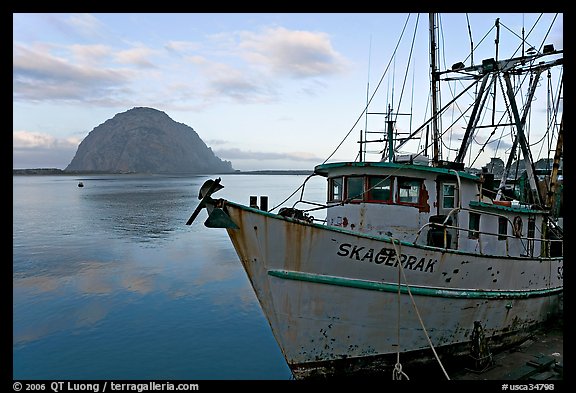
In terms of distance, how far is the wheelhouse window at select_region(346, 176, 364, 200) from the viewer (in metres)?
9.79

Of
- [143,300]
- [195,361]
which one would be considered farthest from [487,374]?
[143,300]

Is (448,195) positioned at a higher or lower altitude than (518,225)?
higher

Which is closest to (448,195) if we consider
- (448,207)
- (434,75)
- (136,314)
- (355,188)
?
(448,207)

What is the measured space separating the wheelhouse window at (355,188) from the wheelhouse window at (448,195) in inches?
85.2

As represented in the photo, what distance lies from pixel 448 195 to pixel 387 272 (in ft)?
10.8

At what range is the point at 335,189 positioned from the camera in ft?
34.1

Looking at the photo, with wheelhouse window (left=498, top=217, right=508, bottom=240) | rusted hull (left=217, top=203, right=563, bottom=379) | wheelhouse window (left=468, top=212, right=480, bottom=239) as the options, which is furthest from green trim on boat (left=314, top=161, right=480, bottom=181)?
rusted hull (left=217, top=203, right=563, bottom=379)

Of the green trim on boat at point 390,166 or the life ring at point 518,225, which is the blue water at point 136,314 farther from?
the life ring at point 518,225

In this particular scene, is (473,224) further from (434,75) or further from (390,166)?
(434,75)

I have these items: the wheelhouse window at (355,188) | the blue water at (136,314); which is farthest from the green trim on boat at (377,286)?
the blue water at (136,314)

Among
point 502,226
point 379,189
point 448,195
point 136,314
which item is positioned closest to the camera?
point 379,189

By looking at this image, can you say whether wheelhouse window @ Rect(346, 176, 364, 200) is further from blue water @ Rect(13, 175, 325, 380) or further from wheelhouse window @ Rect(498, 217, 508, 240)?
blue water @ Rect(13, 175, 325, 380)

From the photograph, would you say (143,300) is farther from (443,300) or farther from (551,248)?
(551,248)

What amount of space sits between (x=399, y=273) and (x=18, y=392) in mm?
6926
